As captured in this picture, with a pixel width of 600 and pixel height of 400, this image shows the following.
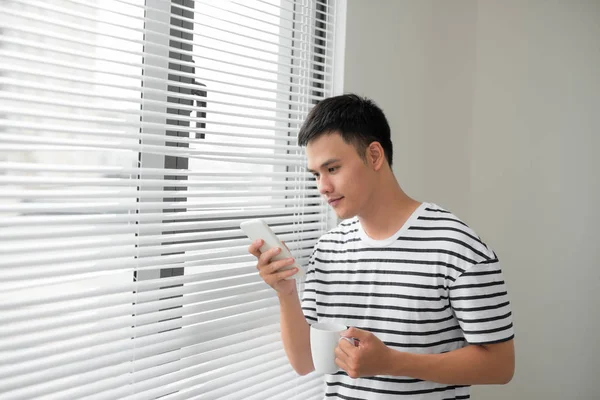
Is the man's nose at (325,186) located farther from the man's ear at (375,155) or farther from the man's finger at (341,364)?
the man's finger at (341,364)

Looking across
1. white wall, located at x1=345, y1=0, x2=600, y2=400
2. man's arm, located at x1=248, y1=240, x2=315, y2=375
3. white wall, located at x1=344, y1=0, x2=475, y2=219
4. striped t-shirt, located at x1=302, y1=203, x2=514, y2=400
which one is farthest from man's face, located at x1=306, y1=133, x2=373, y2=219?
white wall, located at x1=345, y1=0, x2=600, y2=400

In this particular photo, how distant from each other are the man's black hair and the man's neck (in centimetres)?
11

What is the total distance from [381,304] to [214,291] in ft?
1.38

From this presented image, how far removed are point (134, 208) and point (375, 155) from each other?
1.89 ft

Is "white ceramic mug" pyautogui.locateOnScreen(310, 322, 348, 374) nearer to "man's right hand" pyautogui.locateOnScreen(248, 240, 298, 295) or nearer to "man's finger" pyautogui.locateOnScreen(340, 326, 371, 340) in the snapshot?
"man's finger" pyautogui.locateOnScreen(340, 326, 371, 340)

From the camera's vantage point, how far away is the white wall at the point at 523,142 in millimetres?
1953

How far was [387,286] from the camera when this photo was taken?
4.01ft

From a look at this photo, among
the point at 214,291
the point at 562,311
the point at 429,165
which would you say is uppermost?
the point at 429,165

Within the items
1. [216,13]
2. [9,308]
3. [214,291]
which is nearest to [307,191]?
[214,291]

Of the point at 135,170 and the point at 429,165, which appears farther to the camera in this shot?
the point at 429,165

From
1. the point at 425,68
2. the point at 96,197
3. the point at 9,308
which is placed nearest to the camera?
the point at 9,308

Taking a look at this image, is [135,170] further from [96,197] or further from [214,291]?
[214,291]

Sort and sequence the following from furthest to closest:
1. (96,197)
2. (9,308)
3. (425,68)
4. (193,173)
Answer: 1. (425,68)
2. (193,173)
3. (96,197)
4. (9,308)

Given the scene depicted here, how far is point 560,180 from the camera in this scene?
2.02m
